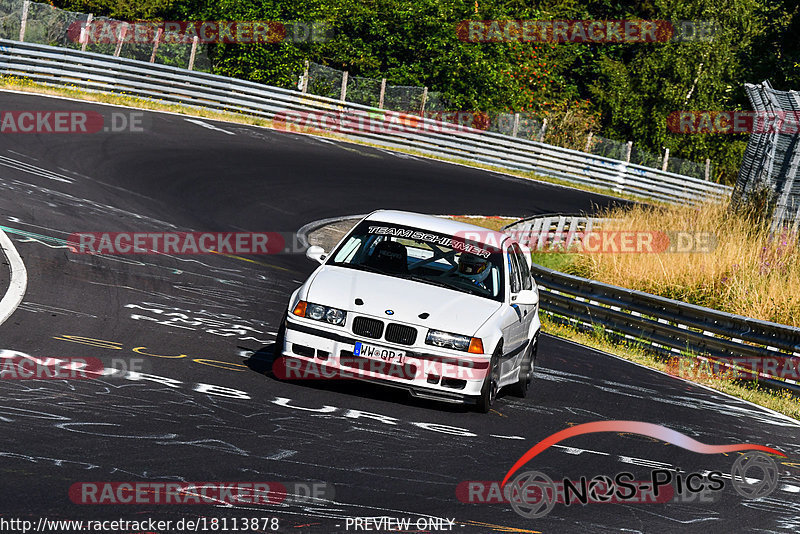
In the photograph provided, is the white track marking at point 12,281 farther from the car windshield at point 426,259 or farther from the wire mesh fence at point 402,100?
the wire mesh fence at point 402,100

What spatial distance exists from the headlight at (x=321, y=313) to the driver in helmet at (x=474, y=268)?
160cm

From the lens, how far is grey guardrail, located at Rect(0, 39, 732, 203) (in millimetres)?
28672

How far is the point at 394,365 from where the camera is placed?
876 centimetres

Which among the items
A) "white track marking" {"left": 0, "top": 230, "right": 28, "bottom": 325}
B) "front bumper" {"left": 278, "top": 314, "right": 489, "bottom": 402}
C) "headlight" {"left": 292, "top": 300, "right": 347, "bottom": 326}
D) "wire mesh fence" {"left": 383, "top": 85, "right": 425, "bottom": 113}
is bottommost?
"white track marking" {"left": 0, "top": 230, "right": 28, "bottom": 325}

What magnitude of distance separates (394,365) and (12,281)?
4.73m

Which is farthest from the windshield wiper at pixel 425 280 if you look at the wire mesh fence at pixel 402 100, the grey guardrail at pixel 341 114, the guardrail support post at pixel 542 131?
the guardrail support post at pixel 542 131

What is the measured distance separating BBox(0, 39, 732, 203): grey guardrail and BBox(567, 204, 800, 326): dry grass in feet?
22.8

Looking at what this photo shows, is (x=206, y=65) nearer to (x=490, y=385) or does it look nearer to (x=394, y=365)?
(x=490, y=385)

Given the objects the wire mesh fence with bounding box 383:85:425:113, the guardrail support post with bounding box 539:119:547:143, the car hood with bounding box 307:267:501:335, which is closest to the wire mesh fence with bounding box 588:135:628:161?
the guardrail support post with bounding box 539:119:547:143

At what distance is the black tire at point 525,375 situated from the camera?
10477 millimetres

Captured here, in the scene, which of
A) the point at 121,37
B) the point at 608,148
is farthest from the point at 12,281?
the point at 608,148

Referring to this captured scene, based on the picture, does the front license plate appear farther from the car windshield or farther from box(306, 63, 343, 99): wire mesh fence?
box(306, 63, 343, 99): wire mesh fence

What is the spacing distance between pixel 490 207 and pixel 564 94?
3041 centimetres

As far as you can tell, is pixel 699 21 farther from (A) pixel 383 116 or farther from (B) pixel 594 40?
(A) pixel 383 116
